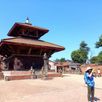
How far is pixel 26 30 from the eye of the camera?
2683 centimetres

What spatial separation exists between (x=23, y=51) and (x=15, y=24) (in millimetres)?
4529

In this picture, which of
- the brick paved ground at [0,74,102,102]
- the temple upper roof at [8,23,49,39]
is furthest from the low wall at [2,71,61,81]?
the temple upper roof at [8,23,49,39]

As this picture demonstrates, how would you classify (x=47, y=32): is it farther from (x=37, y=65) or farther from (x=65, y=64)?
(x=65, y=64)

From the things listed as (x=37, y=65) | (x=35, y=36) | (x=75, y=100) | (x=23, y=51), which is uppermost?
(x=35, y=36)

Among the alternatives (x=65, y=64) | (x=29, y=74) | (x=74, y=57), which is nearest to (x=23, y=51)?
(x=29, y=74)

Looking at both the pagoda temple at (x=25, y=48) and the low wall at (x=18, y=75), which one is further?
the pagoda temple at (x=25, y=48)

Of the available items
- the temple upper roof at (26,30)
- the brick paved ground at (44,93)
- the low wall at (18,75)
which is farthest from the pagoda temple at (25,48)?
the brick paved ground at (44,93)

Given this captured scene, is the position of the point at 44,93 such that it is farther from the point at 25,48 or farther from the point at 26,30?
the point at 26,30

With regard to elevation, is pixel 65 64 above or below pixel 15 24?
below

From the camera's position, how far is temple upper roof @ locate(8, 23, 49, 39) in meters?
25.9

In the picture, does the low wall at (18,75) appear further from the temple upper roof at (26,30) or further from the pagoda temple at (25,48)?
the temple upper roof at (26,30)

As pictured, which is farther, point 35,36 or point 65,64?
point 65,64

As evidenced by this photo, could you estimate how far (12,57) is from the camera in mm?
23578

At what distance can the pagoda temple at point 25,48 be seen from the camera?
22.1 meters
